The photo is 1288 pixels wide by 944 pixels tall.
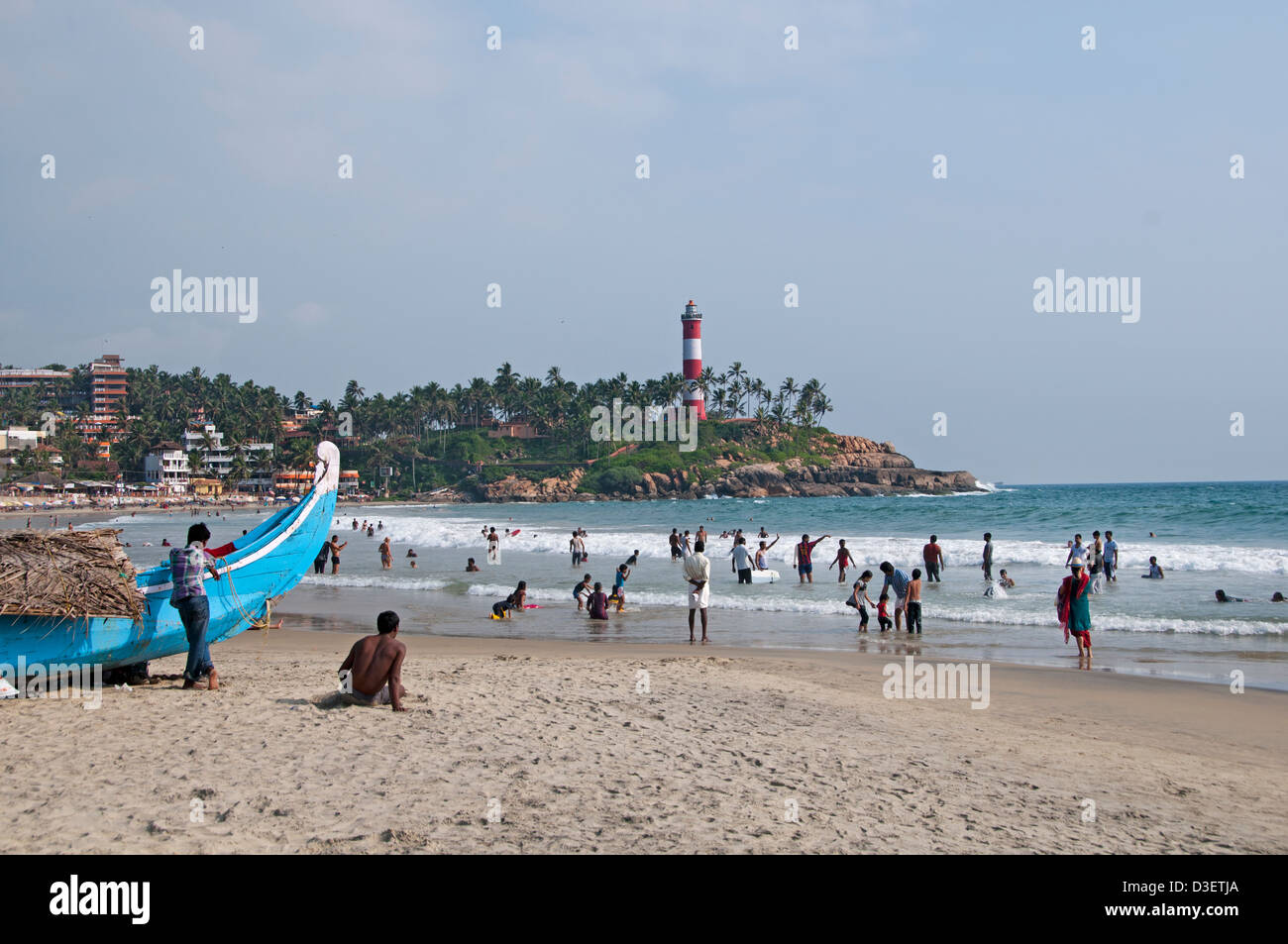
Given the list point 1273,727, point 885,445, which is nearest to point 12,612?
point 1273,727

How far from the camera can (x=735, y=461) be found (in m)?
121

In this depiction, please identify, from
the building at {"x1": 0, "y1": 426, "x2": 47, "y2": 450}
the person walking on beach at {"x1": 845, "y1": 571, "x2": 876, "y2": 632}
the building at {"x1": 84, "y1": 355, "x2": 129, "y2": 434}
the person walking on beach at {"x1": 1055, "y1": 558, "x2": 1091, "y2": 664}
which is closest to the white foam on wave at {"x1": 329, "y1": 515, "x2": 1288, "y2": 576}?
the person walking on beach at {"x1": 845, "y1": 571, "x2": 876, "y2": 632}

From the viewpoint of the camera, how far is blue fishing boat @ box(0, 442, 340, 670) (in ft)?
27.0

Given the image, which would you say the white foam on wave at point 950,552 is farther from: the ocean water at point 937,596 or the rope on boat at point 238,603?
Answer: the rope on boat at point 238,603

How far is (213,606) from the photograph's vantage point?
9.50m

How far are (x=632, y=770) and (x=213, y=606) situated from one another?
18.2 ft

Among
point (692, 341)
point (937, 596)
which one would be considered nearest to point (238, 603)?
point (937, 596)

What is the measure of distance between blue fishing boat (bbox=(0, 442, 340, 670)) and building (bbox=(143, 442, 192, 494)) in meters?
108

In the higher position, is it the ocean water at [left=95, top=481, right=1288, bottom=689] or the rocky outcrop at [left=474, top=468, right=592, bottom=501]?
the rocky outcrop at [left=474, top=468, right=592, bottom=501]

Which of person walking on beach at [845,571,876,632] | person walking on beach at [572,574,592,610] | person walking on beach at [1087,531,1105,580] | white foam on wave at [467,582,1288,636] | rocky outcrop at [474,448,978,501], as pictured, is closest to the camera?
white foam on wave at [467,582,1288,636]

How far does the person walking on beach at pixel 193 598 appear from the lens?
27.7 ft

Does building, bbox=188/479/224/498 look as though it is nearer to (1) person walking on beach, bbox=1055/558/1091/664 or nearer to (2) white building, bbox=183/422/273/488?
(2) white building, bbox=183/422/273/488

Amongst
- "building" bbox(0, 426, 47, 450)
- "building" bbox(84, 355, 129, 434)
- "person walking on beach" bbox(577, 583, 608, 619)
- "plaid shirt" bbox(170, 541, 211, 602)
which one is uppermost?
"building" bbox(84, 355, 129, 434)

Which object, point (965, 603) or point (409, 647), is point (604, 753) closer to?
point (409, 647)
